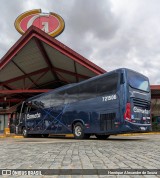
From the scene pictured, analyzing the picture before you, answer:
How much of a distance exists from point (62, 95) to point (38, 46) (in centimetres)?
724

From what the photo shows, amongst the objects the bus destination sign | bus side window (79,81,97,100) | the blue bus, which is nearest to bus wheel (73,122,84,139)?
the blue bus

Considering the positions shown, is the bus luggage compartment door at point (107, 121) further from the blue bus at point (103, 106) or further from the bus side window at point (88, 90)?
the bus side window at point (88, 90)

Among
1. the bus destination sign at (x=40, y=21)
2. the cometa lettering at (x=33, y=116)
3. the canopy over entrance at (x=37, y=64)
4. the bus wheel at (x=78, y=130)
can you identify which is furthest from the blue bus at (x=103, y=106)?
the bus destination sign at (x=40, y=21)

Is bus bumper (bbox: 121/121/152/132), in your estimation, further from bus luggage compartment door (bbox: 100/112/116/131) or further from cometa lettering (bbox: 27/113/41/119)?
cometa lettering (bbox: 27/113/41/119)

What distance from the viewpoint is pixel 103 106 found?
1356cm

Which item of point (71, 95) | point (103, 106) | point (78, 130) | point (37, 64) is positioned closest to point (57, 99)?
point (71, 95)

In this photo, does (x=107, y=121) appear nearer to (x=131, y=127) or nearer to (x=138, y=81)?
(x=131, y=127)

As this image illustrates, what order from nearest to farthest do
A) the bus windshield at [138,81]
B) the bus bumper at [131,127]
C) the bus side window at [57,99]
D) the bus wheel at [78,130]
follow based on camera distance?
the bus bumper at [131,127]
the bus windshield at [138,81]
the bus wheel at [78,130]
the bus side window at [57,99]

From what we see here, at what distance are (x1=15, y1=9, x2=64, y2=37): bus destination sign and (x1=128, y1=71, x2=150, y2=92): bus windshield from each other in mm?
15225

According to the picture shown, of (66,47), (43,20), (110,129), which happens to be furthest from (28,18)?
(110,129)

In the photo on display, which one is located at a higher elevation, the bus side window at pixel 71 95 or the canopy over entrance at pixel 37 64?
the canopy over entrance at pixel 37 64

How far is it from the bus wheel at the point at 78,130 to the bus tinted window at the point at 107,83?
239 cm

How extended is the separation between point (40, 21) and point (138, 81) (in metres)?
17.6

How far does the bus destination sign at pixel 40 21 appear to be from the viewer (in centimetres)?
2758
